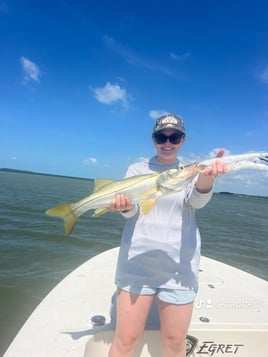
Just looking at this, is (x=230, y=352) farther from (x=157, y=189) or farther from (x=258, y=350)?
(x=157, y=189)

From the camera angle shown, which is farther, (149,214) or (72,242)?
(72,242)

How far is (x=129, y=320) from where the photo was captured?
268 centimetres

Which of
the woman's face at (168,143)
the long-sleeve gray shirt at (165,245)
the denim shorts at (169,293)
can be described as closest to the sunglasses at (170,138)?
the woman's face at (168,143)

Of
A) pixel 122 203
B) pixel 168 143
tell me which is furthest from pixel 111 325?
pixel 168 143

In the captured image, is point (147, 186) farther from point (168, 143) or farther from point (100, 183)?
point (100, 183)

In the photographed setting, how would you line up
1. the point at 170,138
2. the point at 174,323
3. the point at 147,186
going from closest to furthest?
1. the point at 174,323
2. the point at 147,186
3. the point at 170,138

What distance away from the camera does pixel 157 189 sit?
2.83 meters

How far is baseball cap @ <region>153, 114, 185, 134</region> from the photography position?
9.76 ft

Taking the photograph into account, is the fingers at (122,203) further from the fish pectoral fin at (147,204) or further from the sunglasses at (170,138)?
the sunglasses at (170,138)

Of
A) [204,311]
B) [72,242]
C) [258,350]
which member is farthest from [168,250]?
[72,242]

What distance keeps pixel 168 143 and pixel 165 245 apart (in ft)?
3.47

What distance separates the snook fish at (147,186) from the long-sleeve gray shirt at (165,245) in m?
0.13

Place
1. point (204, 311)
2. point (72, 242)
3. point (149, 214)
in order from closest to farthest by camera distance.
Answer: point (149, 214), point (204, 311), point (72, 242)

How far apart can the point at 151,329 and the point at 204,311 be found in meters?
1.05
